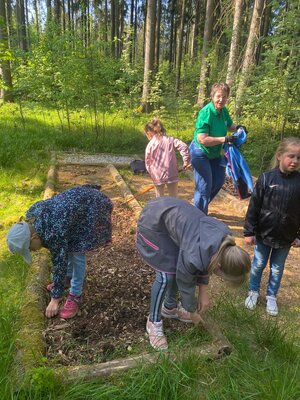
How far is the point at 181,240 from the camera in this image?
2236mm

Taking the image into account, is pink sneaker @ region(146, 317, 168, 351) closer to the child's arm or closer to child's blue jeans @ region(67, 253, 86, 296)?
child's blue jeans @ region(67, 253, 86, 296)

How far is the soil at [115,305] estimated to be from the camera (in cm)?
262

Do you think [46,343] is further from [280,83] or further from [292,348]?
[280,83]

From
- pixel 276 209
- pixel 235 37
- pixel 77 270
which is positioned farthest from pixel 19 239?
pixel 235 37

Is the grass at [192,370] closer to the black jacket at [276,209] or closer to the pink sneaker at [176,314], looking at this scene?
the pink sneaker at [176,314]

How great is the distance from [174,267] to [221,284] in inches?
55.8

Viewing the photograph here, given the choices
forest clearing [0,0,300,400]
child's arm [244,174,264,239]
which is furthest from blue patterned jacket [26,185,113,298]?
child's arm [244,174,264,239]

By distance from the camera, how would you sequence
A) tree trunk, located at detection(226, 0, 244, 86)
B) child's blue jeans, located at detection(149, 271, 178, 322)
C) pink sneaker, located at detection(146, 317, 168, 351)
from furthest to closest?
tree trunk, located at detection(226, 0, 244, 86)
pink sneaker, located at detection(146, 317, 168, 351)
child's blue jeans, located at detection(149, 271, 178, 322)

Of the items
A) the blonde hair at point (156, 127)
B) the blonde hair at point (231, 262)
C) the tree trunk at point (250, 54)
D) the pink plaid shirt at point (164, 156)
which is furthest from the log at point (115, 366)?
the tree trunk at point (250, 54)

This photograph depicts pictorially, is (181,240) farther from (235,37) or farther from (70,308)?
(235,37)

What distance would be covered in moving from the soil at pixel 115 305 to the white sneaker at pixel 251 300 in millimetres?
318

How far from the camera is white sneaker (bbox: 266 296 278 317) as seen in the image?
3225 mm

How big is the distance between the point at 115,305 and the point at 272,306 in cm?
149

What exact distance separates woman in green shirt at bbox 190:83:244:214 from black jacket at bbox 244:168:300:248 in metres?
1.15
